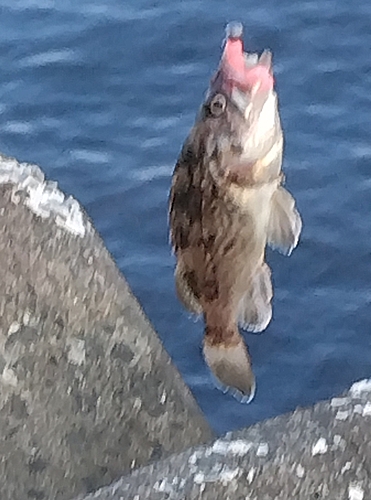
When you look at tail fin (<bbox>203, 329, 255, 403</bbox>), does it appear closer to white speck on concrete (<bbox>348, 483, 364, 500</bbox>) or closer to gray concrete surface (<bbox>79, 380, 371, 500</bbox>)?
gray concrete surface (<bbox>79, 380, 371, 500</bbox>)

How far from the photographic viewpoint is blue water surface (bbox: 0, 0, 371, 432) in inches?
149

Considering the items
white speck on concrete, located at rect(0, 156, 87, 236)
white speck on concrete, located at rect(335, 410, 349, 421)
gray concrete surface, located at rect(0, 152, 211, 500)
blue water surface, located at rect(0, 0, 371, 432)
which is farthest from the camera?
blue water surface, located at rect(0, 0, 371, 432)

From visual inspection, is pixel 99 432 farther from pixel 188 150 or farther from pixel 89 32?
pixel 89 32

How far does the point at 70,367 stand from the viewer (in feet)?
6.11

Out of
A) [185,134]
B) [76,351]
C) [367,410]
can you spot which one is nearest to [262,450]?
[367,410]

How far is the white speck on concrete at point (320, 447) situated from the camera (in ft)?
4.65

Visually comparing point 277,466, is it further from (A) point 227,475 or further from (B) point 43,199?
(B) point 43,199

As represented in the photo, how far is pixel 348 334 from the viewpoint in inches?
150

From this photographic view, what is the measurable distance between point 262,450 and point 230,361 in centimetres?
41

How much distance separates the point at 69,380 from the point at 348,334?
6.79 ft

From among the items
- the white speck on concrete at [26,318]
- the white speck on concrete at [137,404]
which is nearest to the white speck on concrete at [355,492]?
the white speck on concrete at [137,404]

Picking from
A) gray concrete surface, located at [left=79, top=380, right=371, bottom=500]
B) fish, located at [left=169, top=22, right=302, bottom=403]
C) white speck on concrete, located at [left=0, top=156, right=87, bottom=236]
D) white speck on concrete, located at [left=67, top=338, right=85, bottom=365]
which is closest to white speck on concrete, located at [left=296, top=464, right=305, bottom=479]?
gray concrete surface, located at [left=79, top=380, right=371, bottom=500]

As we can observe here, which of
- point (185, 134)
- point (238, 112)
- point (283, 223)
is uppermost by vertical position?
point (238, 112)

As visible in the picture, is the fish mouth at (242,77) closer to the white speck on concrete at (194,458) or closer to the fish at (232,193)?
the fish at (232,193)
